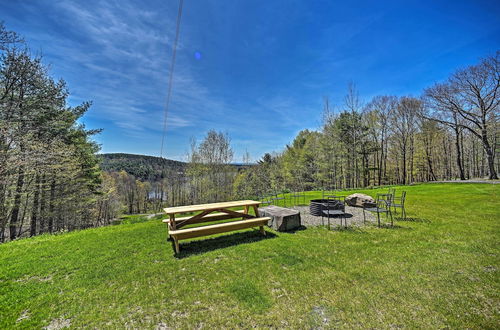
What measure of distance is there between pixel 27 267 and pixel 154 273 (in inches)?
100

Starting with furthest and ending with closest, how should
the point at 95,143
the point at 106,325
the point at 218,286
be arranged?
1. the point at 95,143
2. the point at 218,286
3. the point at 106,325

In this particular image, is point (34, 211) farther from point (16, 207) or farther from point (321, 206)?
point (321, 206)

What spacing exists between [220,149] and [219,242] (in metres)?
12.7


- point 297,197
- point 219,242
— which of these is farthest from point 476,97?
point 219,242

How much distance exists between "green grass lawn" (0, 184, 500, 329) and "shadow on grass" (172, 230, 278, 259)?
0.08ft

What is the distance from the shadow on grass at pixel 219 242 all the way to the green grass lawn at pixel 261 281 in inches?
1.0

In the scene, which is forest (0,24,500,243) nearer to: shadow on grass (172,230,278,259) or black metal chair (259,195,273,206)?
black metal chair (259,195,273,206)

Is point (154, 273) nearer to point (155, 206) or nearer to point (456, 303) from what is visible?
point (456, 303)

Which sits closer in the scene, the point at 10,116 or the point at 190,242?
the point at 190,242

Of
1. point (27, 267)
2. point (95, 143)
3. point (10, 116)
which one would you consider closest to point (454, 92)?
point (27, 267)

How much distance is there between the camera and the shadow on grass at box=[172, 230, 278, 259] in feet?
13.2

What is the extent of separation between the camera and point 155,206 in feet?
Result: 116

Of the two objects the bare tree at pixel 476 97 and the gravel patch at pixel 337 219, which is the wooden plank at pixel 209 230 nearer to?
the gravel patch at pixel 337 219

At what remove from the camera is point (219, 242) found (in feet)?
14.7
